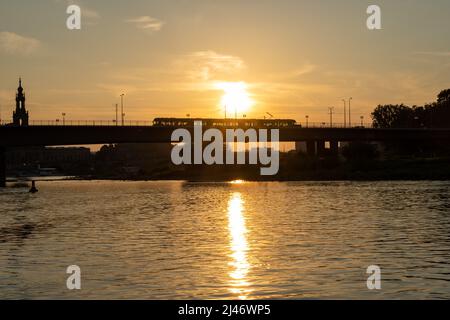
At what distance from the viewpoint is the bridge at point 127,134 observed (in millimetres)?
148050

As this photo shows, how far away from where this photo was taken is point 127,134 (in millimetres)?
162750

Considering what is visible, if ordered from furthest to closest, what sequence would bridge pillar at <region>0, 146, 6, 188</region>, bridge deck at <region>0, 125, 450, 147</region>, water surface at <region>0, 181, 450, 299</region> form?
bridge pillar at <region>0, 146, 6, 188</region>
bridge deck at <region>0, 125, 450, 147</region>
water surface at <region>0, 181, 450, 299</region>

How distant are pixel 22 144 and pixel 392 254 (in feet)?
375

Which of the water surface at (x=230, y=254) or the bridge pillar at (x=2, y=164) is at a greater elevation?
the bridge pillar at (x=2, y=164)

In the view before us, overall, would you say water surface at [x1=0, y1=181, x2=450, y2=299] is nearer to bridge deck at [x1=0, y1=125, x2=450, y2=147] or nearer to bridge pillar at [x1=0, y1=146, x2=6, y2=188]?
bridge deck at [x1=0, y1=125, x2=450, y2=147]

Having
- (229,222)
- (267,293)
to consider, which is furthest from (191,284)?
(229,222)

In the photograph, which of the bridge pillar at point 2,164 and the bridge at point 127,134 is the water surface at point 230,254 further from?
the bridge pillar at point 2,164

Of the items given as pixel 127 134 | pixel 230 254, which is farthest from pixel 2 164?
pixel 230 254

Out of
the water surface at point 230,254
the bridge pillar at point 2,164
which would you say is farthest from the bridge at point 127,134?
the water surface at point 230,254

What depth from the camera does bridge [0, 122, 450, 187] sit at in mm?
148050

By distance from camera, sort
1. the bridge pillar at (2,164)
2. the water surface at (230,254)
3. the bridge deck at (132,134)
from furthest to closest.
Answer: the bridge pillar at (2,164) → the bridge deck at (132,134) → the water surface at (230,254)

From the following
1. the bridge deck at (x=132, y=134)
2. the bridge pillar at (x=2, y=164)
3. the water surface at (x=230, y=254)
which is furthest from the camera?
the bridge pillar at (x=2, y=164)

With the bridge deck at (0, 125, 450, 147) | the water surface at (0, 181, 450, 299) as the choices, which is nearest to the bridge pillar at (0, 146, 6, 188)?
the bridge deck at (0, 125, 450, 147)

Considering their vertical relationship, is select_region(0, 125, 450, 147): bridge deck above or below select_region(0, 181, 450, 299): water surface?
above
